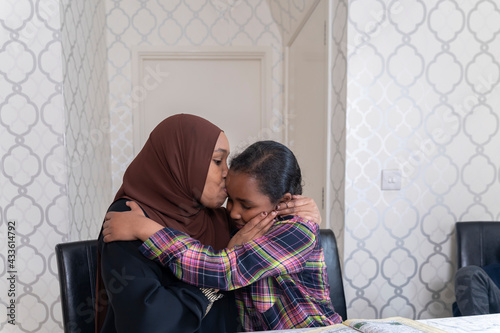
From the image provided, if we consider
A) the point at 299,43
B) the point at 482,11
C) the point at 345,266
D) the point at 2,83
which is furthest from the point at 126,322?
the point at 299,43

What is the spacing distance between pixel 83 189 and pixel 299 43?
1854 mm

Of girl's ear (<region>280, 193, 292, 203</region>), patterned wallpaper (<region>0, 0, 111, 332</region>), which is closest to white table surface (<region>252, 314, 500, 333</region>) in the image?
girl's ear (<region>280, 193, 292, 203</region>)

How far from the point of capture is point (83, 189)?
101 inches

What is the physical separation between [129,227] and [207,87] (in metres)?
2.81

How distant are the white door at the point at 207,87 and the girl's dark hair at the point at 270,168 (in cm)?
237

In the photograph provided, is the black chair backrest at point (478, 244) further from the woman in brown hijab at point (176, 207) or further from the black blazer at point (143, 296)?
the black blazer at point (143, 296)

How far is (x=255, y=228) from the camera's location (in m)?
1.13

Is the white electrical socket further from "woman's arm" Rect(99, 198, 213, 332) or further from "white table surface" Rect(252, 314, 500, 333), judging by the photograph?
"woman's arm" Rect(99, 198, 213, 332)

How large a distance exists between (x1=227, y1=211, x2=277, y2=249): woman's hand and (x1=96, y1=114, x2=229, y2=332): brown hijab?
16 centimetres

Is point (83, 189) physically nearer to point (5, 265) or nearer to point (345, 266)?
point (5, 265)

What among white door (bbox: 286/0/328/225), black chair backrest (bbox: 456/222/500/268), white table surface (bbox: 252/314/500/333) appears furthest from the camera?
white door (bbox: 286/0/328/225)

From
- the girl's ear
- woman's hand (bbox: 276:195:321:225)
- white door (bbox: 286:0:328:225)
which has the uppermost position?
white door (bbox: 286:0:328:225)

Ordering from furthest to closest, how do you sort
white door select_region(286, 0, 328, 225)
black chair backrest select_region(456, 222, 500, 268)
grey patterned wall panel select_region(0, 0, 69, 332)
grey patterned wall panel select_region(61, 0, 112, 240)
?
white door select_region(286, 0, 328, 225) → grey patterned wall panel select_region(61, 0, 112, 240) → grey patterned wall panel select_region(0, 0, 69, 332) → black chair backrest select_region(456, 222, 500, 268)

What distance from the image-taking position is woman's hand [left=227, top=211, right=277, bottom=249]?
1108mm
